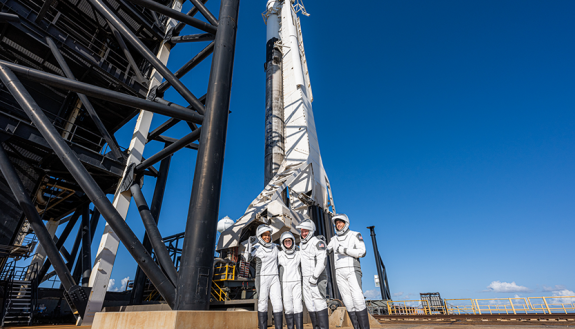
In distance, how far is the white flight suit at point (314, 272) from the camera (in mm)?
4871

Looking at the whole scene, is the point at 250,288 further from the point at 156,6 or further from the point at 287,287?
the point at 156,6

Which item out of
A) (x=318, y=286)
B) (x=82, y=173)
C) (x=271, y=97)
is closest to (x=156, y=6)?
(x=82, y=173)

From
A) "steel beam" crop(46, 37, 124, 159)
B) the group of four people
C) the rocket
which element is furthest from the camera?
the rocket

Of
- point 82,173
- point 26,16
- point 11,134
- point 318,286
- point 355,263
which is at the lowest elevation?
point 318,286

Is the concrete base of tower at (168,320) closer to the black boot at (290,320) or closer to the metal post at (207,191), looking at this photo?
the metal post at (207,191)

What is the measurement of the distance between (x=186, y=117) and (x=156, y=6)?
299 cm

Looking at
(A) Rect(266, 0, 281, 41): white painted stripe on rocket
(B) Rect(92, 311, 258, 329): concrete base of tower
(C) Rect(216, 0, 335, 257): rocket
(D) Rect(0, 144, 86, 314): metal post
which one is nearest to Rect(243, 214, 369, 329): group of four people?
(B) Rect(92, 311, 258, 329): concrete base of tower

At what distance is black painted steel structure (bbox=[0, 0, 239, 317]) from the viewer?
4410 millimetres

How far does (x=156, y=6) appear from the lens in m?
→ 6.03

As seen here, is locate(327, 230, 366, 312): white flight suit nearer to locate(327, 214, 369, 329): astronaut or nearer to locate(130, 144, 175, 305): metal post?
locate(327, 214, 369, 329): astronaut

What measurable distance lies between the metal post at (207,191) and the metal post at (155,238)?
2.05 feet

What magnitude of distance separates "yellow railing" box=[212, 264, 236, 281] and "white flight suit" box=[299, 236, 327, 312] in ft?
20.1

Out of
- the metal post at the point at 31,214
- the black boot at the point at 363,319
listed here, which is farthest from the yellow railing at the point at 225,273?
the black boot at the point at 363,319

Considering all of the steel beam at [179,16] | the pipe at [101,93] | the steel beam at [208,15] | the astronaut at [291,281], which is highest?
the steel beam at [208,15]
